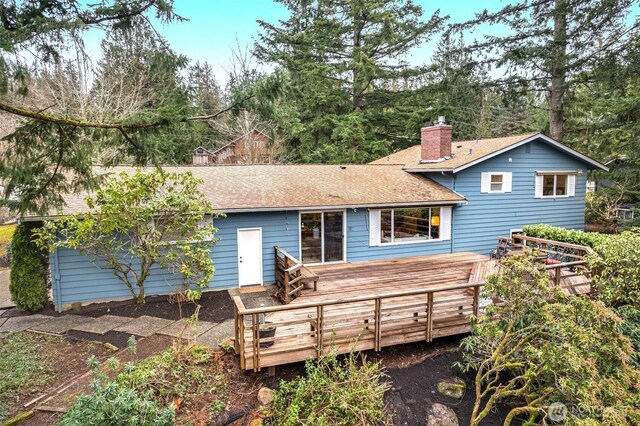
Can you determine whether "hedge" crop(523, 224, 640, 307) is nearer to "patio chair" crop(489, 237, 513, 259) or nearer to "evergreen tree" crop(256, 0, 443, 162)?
"patio chair" crop(489, 237, 513, 259)

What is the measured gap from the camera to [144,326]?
7.75 meters

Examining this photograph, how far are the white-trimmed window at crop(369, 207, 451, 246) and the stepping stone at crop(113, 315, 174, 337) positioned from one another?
6.39m

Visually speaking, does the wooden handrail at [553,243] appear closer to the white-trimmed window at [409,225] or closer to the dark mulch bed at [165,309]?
the white-trimmed window at [409,225]

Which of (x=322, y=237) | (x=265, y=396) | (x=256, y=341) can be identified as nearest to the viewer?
(x=265, y=396)

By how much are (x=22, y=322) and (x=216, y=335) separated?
4716mm

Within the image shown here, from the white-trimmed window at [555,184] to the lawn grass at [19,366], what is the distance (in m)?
14.9

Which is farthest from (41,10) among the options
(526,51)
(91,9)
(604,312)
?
(526,51)

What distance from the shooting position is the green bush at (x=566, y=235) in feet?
33.7

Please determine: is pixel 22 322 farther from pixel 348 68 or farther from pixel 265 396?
pixel 348 68

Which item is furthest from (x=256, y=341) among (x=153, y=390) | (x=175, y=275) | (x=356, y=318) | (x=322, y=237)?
(x=322, y=237)

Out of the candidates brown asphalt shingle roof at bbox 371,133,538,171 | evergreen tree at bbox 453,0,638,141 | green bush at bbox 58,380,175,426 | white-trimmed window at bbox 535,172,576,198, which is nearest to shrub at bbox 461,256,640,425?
green bush at bbox 58,380,175,426

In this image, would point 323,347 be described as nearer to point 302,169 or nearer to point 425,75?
point 302,169

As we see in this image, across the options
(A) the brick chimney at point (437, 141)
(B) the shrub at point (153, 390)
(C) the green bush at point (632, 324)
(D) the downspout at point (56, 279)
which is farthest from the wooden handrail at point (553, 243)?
(D) the downspout at point (56, 279)

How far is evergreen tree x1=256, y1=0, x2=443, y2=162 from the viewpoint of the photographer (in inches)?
805
